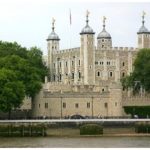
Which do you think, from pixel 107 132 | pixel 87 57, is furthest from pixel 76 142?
pixel 87 57

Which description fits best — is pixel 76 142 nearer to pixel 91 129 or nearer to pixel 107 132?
pixel 91 129

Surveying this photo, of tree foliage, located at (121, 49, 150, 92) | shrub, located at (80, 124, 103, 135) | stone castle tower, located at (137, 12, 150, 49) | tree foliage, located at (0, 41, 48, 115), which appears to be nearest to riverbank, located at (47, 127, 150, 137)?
shrub, located at (80, 124, 103, 135)

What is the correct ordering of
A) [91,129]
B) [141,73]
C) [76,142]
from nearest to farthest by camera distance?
[76,142] → [91,129] → [141,73]

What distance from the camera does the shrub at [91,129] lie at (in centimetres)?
→ 6156

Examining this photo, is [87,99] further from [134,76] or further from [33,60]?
[33,60]

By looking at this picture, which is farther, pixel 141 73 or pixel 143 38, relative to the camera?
pixel 143 38

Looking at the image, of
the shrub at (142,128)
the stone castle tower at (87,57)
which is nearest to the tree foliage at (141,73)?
the stone castle tower at (87,57)

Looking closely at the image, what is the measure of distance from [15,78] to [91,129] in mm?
12795

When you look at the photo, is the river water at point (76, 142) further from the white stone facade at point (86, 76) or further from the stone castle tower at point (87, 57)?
the stone castle tower at point (87, 57)

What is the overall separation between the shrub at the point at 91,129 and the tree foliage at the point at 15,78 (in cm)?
891

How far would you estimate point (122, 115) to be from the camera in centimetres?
7994

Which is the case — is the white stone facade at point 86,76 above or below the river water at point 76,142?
above

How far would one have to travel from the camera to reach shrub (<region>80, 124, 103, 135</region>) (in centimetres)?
6156

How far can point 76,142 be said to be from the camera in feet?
180
